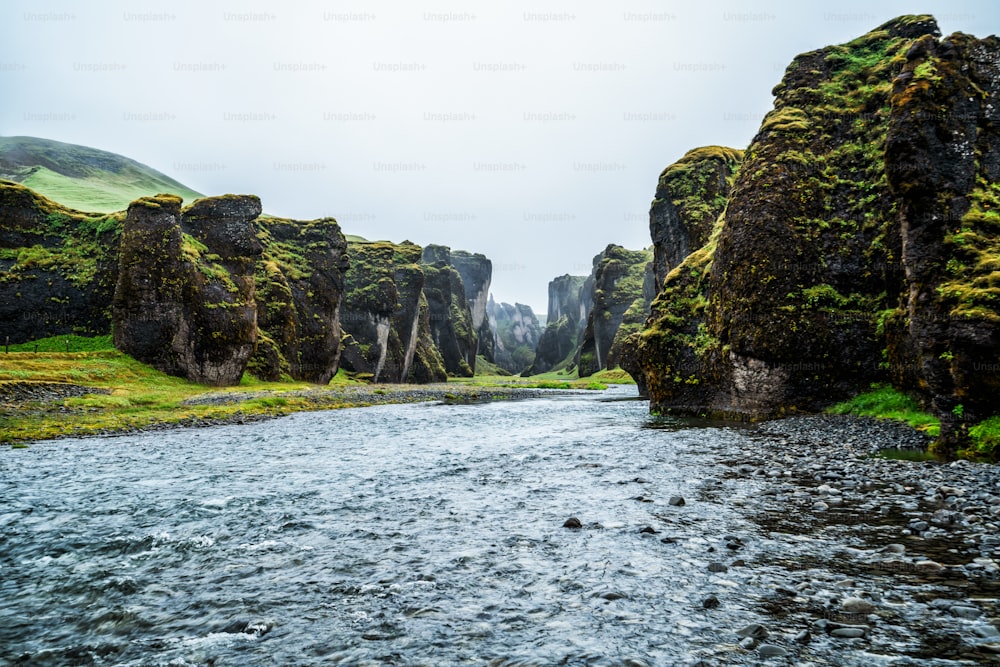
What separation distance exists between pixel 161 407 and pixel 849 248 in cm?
4499

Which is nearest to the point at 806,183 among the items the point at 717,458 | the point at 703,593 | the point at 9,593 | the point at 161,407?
the point at 717,458

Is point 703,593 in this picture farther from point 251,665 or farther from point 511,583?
point 251,665

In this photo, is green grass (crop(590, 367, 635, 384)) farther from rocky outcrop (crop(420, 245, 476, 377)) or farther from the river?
the river

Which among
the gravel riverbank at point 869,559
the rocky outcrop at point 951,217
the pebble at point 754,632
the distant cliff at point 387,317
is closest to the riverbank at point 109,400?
the pebble at point 754,632

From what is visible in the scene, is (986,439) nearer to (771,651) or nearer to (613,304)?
(771,651)

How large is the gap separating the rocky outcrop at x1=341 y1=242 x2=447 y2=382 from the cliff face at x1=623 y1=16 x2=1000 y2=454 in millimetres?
73341

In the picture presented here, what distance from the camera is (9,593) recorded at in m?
7.40

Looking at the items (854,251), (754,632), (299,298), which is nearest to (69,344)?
(299,298)

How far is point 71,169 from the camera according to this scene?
541ft

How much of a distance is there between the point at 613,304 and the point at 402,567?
137 meters

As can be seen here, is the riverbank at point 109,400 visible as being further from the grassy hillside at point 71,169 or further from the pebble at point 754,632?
the grassy hillside at point 71,169

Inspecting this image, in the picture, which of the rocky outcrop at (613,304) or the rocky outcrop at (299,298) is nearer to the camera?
the rocky outcrop at (299,298)

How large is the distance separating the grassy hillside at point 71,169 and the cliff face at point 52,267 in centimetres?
6426

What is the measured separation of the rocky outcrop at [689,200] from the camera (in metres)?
60.6
